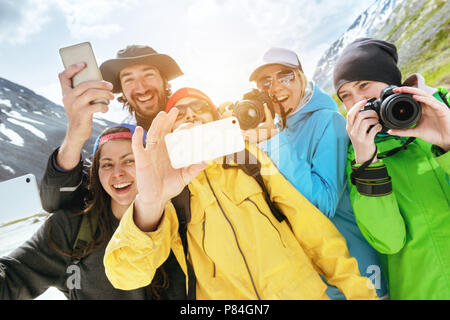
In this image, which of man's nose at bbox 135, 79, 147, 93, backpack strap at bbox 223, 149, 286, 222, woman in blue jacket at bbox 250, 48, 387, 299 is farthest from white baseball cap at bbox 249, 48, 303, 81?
man's nose at bbox 135, 79, 147, 93

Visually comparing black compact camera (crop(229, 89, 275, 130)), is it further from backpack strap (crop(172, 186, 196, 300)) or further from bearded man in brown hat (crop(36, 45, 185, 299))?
bearded man in brown hat (crop(36, 45, 185, 299))

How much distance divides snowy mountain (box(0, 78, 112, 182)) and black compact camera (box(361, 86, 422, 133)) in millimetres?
36952

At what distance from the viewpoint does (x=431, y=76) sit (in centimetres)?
4616

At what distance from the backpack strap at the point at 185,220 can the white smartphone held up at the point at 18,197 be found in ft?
3.85

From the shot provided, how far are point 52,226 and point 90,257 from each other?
0.48 meters

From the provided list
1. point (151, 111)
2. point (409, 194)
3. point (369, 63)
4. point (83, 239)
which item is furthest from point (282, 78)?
point (83, 239)

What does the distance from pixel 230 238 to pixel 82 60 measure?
1885mm

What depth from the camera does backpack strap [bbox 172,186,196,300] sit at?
6.01 feet

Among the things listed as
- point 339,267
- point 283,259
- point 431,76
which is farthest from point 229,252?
point 431,76

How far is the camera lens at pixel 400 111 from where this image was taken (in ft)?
5.22

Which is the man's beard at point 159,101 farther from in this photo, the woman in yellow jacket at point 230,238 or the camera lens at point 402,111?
the camera lens at point 402,111

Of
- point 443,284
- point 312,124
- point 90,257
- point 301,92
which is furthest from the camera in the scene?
point 301,92

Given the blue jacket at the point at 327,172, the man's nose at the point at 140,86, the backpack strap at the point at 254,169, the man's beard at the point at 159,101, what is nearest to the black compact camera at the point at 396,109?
the blue jacket at the point at 327,172
